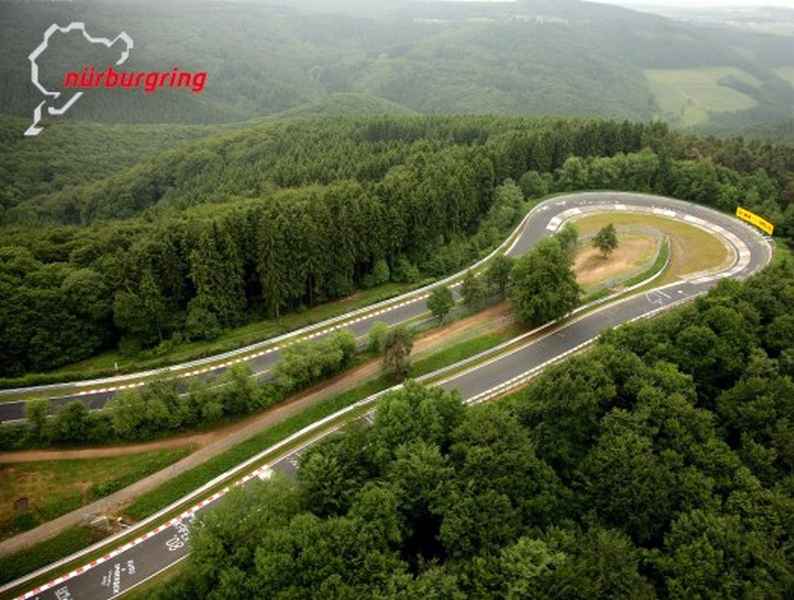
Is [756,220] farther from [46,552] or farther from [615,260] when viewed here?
[46,552]

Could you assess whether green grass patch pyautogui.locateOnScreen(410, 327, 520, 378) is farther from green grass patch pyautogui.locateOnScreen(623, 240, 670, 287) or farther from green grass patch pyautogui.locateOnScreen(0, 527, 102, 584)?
green grass patch pyautogui.locateOnScreen(0, 527, 102, 584)

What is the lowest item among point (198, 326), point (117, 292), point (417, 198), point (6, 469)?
point (6, 469)

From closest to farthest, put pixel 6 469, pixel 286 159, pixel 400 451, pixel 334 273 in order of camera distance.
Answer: pixel 400 451, pixel 6 469, pixel 334 273, pixel 286 159

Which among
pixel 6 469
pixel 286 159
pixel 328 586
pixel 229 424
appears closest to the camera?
pixel 328 586

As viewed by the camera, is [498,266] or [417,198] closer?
[498,266]

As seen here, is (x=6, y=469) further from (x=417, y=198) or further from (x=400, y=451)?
(x=417, y=198)

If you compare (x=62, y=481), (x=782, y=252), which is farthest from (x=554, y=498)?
(x=782, y=252)

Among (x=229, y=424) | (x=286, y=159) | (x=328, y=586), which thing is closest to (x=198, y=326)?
(x=229, y=424)

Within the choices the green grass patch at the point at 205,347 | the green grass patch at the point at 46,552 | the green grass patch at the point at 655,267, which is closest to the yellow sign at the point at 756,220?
the green grass patch at the point at 655,267
